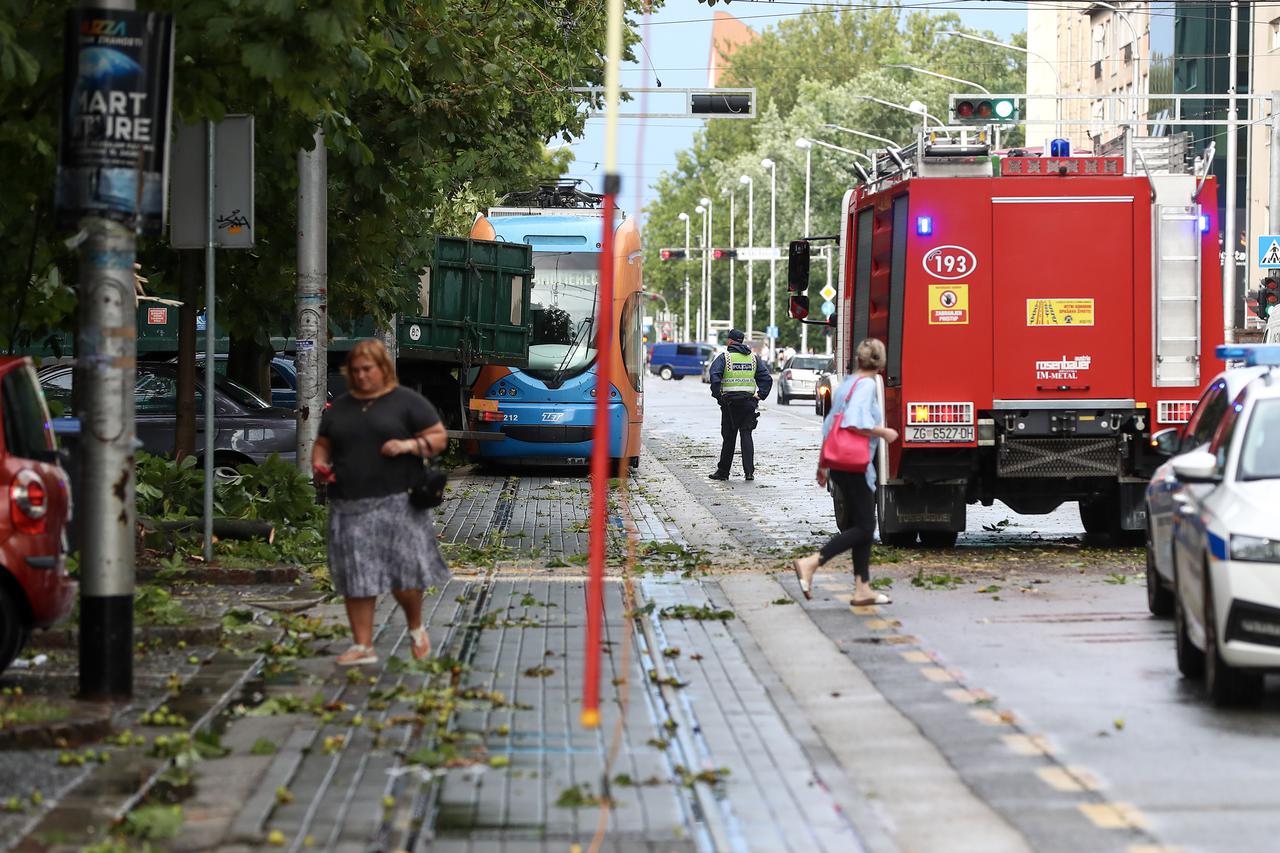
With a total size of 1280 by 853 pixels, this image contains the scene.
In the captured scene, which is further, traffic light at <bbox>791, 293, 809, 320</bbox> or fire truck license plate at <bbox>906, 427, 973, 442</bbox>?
traffic light at <bbox>791, 293, 809, 320</bbox>

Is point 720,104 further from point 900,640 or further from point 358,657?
point 358,657

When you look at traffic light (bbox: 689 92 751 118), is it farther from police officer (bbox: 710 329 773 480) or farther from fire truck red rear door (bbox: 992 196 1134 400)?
fire truck red rear door (bbox: 992 196 1134 400)

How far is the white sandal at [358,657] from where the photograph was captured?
988 centimetres

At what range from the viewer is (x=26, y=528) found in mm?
8781

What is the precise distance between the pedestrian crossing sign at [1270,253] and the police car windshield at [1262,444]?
95.4 feet

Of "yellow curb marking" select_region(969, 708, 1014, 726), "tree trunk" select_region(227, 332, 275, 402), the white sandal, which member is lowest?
"yellow curb marking" select_region(969, 708, 1014, 726)

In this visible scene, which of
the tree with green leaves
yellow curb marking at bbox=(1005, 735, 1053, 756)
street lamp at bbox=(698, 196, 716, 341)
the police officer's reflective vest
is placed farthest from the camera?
street lamp at bbox=(698, 196, 716, 341)

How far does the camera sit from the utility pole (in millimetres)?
17219

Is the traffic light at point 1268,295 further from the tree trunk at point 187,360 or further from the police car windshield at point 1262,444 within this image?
the police car windshield at point 1262,444

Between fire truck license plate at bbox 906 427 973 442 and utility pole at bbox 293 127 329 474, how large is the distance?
511 cm

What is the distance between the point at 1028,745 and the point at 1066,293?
313 inches

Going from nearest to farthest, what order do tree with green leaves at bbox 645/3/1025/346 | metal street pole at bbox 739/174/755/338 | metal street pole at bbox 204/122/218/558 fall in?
metal street pole at bbox 204/122/218/558, tree with green leaves at bbox 645/3/1025/346, metal street pole at bbox 739/174/755/338

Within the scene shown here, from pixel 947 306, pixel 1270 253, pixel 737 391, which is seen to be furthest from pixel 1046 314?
pixel 1270 253

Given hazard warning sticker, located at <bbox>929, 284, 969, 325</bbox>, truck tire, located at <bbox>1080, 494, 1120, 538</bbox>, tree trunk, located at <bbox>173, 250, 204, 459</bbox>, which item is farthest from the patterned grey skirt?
truck tire, located at <bbox>1080, 494, 1120, 538</bbox>
